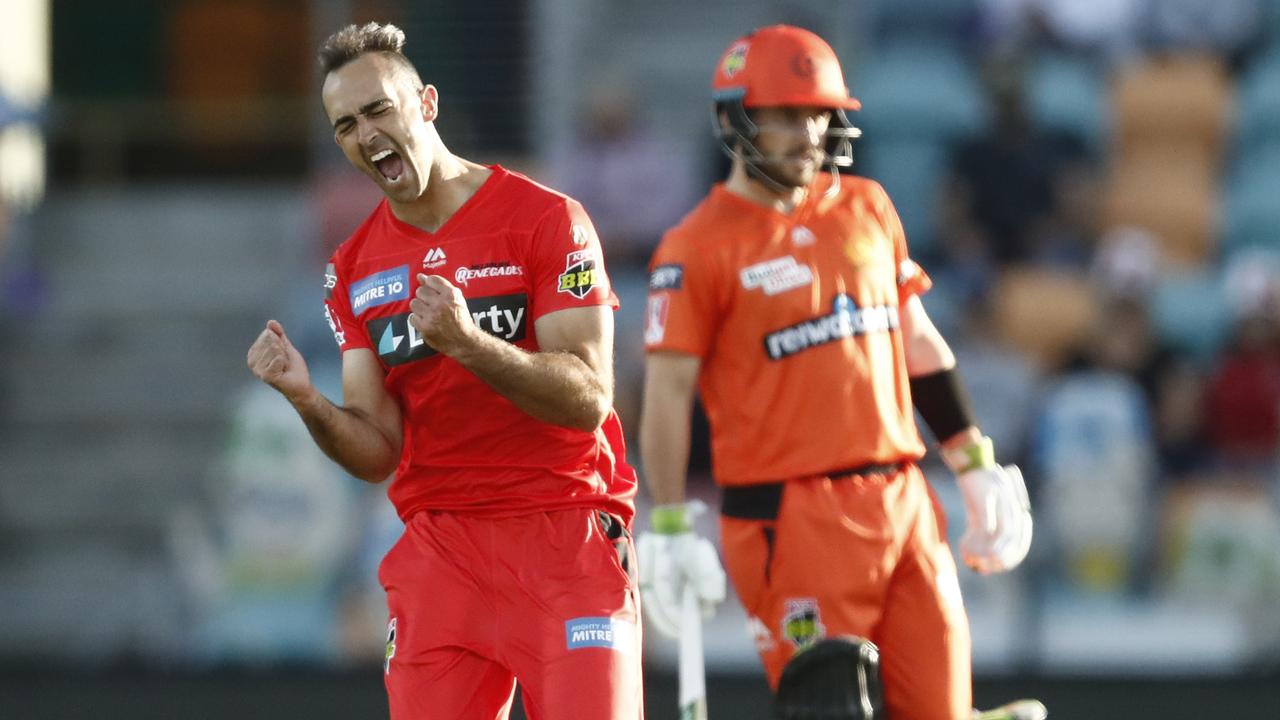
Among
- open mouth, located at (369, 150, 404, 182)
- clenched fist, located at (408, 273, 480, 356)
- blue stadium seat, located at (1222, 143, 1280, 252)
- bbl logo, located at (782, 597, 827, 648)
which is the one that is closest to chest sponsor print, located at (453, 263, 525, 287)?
open mouth, located at (369, 150, 404, 182)

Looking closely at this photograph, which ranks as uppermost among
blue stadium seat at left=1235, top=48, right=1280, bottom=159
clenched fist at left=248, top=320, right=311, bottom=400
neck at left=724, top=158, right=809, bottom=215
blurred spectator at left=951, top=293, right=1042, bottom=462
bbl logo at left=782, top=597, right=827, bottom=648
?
blue stadium seat at left=1235, top=48, right=1280, bottom=159

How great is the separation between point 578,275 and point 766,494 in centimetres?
102

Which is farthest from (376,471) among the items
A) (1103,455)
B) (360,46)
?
(1103,455)

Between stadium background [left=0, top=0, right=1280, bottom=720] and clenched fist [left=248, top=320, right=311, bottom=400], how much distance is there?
357cm

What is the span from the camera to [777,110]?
5367mm

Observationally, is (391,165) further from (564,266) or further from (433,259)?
(564,266)

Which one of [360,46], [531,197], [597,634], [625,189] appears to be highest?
[625,189]

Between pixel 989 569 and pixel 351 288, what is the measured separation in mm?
1872

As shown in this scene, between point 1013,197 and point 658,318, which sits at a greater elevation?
point 1013,197

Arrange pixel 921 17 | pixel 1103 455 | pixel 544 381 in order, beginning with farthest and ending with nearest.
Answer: pixel 921 17, pixel 1103 455, pixel 544 381

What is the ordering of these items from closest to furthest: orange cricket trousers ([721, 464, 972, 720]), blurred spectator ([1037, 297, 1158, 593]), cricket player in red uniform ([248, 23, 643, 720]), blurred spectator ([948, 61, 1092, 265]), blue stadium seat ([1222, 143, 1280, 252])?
cricket player in red uniform ([248, 23, 643, 720]) → orange cricket trousers ([721, 464, 972, 720]) → blurred spectator ([1037, 297, 1158, 593]) → blurred spectator ([948, 61, 1092, 265]) → blue stadium seat ([1222, 143, 1280, 252])

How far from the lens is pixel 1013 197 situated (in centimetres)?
1073

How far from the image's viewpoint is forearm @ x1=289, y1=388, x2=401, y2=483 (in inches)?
177

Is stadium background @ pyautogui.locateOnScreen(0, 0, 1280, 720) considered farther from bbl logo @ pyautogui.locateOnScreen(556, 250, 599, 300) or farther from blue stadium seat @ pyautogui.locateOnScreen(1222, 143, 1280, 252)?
bbl logo @ pyautogui.locateOnScreen(556, 250, 599, 300)
